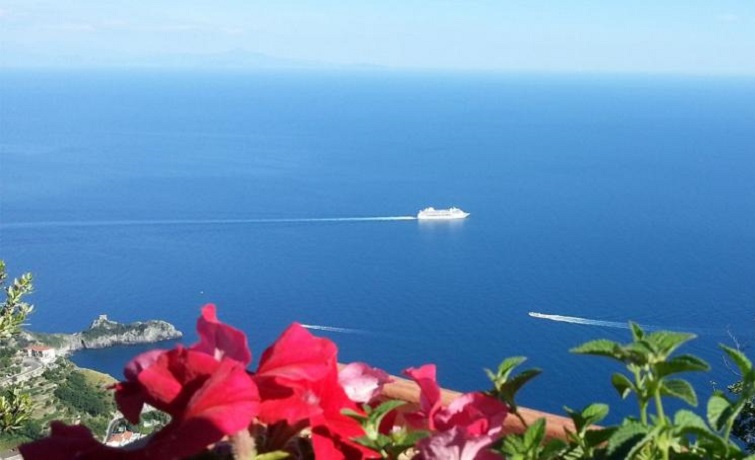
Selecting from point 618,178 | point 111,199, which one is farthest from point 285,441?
point 618,178

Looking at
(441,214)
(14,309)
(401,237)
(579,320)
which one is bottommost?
(579,320)

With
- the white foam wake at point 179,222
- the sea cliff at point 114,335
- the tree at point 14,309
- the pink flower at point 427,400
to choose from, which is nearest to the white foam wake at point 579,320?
the white foam wake at point 179,222

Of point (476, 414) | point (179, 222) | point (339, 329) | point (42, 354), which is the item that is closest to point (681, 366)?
point (476, 414)

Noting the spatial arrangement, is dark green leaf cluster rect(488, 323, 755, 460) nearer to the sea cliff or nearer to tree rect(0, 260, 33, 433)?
tree rect(0, 260, 33, 433)

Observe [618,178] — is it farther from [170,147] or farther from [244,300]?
[170,147]

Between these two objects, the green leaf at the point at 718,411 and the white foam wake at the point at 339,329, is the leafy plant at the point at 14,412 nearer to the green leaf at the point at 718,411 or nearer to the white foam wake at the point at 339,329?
the green leaf at the point at 718,411

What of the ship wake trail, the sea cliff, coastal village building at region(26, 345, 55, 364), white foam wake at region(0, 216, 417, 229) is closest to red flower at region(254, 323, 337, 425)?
coastal village building at region(26, 345, 55, 364)

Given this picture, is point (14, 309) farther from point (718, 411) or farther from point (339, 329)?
point (339, 329)
